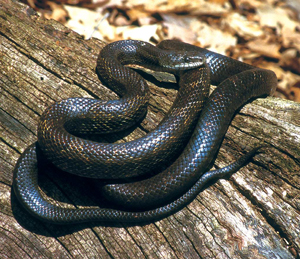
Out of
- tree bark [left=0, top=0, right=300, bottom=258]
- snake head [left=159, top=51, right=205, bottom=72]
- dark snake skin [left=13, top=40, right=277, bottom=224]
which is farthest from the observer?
snake head [left=159, top=51, right=205, bottom=72]

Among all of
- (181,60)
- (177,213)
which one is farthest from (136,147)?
(181,60)

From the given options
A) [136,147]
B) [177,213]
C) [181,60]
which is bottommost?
[177,213]

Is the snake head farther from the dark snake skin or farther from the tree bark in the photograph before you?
the tree bark

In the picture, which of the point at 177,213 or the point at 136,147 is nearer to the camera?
the point at 177,213

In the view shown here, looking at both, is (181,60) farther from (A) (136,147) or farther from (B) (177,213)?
(B) (177,213)

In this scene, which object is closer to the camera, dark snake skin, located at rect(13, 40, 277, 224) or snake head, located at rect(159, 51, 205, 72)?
dark snake skin, located at rect(13, 40, 277, 224)

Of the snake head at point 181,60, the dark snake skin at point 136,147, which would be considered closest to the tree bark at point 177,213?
the dark snake skin at point 136,147

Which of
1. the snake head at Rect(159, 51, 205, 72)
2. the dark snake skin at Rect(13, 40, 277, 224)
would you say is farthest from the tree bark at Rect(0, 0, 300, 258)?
the snake head at Rect(159, 51, 205, 72)
